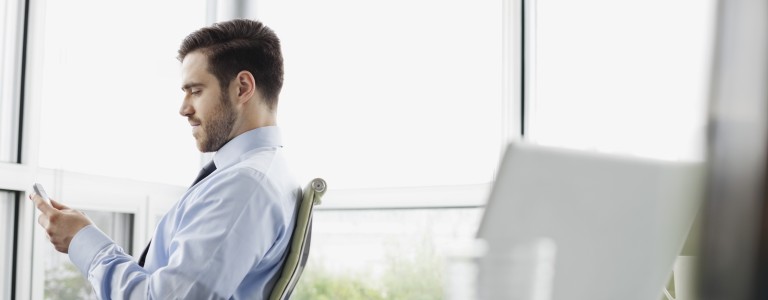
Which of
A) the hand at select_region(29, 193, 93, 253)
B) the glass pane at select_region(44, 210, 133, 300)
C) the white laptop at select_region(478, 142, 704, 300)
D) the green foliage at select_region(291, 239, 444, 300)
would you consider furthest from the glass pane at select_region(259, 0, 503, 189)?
the white laptop at select_region(478, 142, 704, 300)

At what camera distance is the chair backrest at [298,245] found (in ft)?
5.05

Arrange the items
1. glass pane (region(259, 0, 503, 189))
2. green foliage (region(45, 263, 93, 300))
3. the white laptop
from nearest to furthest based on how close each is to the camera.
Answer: the white laptop < green foliage (region(45, 263, 93, 300)) < glass pane (region(259, 0, 503, 189))

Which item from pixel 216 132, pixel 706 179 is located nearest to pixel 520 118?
pixel 216 132

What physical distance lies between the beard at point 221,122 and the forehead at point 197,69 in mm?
58

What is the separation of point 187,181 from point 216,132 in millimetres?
1063

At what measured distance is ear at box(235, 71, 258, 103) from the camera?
1.76 m

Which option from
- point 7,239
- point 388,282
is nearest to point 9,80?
point 7,239

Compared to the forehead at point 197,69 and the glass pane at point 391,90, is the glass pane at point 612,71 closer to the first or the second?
the glass pane at point 391,90

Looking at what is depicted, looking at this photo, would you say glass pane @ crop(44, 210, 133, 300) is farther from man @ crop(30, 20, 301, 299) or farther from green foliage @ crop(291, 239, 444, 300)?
green foliage @ crop(291, 239, 444, 300)

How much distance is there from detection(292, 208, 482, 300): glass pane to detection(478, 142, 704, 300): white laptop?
6.27 feet

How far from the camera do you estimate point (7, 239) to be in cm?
192

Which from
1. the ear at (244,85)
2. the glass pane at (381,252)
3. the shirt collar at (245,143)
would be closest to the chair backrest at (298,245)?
the shirt collar at (245,143)

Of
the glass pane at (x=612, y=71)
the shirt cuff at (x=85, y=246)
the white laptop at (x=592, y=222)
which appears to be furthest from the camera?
the glass pane at (x=612, y=71)

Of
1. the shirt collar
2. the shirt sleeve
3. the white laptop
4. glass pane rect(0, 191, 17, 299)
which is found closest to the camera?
the white laptop
